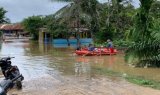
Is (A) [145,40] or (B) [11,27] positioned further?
(B) [11,27]

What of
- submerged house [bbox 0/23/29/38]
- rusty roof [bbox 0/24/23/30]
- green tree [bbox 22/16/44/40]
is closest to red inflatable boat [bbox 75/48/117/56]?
green tree [bbox 22/16/44/40]

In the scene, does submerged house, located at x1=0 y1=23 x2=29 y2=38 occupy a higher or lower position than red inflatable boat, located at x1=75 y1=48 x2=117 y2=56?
higher

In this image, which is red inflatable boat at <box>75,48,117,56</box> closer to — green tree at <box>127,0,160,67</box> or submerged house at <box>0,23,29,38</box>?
green tree at <box>127,0,160,67</box>

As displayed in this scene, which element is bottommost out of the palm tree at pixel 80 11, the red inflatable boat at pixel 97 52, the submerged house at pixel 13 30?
the red inflatable boat at pixel 97 52

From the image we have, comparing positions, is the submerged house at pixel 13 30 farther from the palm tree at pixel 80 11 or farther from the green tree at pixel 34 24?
the palm tree at pixel 80 11

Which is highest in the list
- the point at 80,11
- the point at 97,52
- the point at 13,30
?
the point at 80,11

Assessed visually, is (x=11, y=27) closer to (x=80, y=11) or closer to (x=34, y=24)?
(x=34, y=24)

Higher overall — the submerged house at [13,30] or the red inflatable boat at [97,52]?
the submerged house at [13,30]

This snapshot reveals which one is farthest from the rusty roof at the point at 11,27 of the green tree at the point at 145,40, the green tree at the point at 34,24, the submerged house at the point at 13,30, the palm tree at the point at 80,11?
the green tree at the point at 145,40

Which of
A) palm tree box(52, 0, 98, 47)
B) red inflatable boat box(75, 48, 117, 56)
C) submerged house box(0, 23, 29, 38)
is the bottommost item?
red inflatable boat box(75, 48, 117, 56)

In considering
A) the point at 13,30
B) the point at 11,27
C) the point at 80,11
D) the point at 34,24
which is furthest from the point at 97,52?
the point at 13,30

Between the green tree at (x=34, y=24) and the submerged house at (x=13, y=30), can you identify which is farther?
the submerged house at (x=13, y=30)

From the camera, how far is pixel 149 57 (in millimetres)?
19016

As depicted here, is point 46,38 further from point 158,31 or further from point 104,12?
point 158,31
